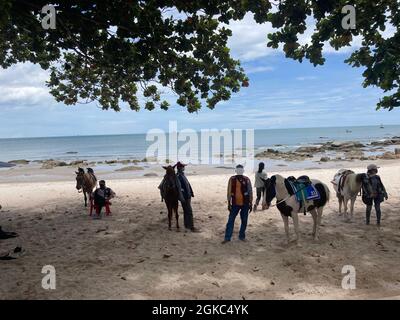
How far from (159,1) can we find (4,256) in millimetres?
8281

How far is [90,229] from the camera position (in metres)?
12.0

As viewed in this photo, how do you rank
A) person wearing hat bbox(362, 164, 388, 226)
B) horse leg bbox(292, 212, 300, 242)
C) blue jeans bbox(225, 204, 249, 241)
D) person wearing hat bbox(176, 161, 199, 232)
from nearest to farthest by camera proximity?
1. horse leg bbox(292, 212, 300, 242)
2. blue jeans bbox(225, 204, 249, 241)
3. person wearing hat bbox(362, 164, 388, 226)
4. person wearing hat bbox(176, 161, 199, 232)

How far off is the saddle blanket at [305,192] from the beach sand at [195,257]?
4.49 feet

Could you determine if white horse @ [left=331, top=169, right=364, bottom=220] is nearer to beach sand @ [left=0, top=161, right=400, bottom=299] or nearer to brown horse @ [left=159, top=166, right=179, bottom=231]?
beach sand @ [left=0, top=161, right=400, bottom=299]

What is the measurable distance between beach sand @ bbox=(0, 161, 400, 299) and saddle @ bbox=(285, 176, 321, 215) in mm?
1335

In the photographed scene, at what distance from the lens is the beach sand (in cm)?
711

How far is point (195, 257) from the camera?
9234mm

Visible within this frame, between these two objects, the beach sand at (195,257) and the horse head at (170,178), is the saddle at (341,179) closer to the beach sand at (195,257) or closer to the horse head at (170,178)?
the beach sand at (195,257)

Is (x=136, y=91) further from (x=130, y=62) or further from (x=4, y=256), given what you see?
(x=4, y=256)

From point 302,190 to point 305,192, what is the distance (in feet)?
0.39

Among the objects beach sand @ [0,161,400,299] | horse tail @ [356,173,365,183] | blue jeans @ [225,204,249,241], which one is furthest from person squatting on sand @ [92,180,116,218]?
horse tail @ [356,173,365,183]

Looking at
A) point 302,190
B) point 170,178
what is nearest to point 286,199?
point 302,190
